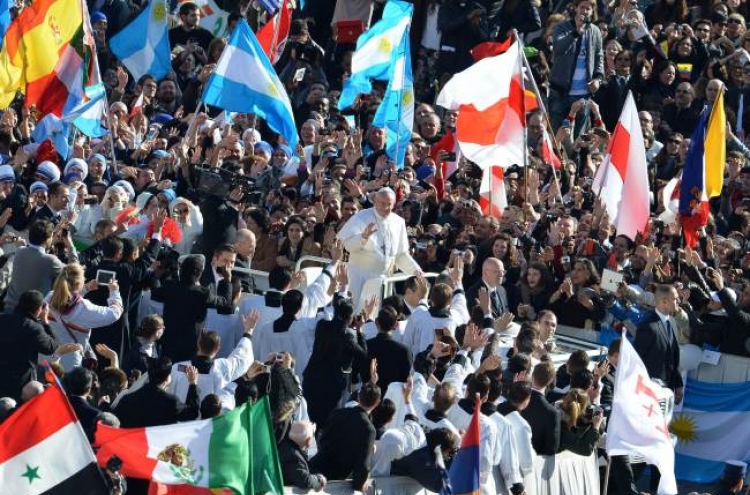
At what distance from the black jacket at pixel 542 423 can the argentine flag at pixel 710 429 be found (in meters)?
3.72

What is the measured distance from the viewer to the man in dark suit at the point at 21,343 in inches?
517

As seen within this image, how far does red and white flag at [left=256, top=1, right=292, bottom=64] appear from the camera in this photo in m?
22.5

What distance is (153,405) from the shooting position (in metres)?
12.5

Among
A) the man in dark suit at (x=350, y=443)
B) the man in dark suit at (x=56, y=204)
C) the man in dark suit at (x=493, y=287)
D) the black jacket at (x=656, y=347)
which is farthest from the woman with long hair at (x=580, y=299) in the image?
the man in dark suit at (x=350, y=443)

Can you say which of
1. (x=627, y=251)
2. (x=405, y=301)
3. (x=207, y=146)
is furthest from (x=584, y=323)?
(x=207, y=146)

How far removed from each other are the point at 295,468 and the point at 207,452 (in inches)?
37.0

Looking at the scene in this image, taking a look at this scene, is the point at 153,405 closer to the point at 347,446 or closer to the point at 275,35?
the point at 347,446

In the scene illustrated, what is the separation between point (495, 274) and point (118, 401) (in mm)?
5081

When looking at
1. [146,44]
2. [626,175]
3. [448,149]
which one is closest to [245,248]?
[626,175]

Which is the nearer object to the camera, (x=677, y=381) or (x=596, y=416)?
(x=596, y=416)

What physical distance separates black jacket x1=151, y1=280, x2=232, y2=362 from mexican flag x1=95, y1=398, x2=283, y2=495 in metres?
3.44

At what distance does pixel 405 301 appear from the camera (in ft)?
53.5

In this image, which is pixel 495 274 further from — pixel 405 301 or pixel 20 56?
pixel 20 56

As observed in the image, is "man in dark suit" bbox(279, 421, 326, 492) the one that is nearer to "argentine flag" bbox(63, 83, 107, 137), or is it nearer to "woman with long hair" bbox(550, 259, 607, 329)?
"woman with long hair" bbox(550, 259, 607, 329)
